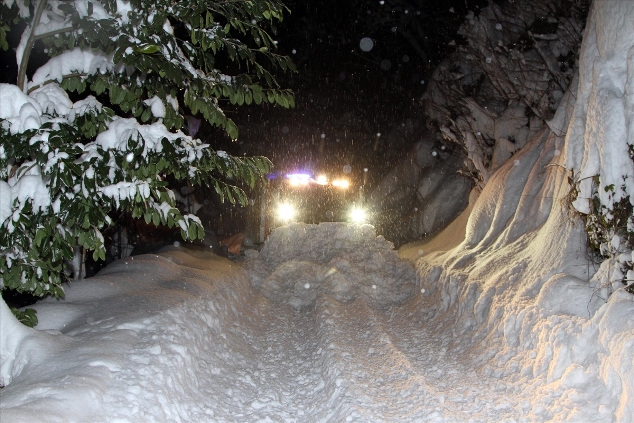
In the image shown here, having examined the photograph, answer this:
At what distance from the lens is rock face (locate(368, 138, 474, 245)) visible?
1942cm

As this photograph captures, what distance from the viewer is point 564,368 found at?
16.1 feet

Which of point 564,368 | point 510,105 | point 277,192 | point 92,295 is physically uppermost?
point 510,105

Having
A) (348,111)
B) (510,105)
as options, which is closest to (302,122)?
(348,111)

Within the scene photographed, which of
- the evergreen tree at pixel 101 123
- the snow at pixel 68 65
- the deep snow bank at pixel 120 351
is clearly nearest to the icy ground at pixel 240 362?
the deep snow bank at pixel 120 351

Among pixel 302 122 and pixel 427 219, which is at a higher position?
Result: pixel 302 122

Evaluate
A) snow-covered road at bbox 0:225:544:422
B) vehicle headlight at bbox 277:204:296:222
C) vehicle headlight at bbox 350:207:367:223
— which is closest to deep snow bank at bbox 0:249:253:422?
snow-covered road at bbox 0:225:544:422

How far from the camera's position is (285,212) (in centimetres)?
1677

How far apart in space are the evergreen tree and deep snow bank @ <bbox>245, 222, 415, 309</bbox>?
6.48 meters

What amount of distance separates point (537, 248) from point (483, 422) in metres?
3.44

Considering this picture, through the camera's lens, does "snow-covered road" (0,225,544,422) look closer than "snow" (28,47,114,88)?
Yes

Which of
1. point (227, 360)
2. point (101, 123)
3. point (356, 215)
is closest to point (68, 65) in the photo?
point (101, 123)

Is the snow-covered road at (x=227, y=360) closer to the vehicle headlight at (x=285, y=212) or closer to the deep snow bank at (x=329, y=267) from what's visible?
the deep snow bank at (x=329, y=267)

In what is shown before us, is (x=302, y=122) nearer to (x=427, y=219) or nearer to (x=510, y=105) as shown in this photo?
(x=427, y=219)

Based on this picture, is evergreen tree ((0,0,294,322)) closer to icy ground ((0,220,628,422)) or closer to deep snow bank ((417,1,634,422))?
icy ground ((0,220,628,422))
